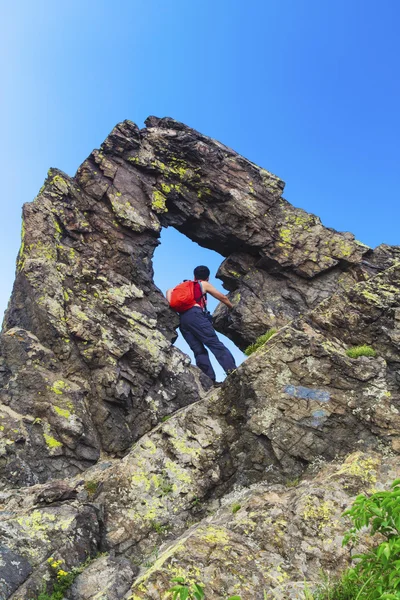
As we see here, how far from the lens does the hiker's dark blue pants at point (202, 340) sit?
20.7 meters

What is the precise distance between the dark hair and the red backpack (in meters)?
0.54

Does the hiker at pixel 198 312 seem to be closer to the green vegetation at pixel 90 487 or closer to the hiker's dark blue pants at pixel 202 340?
the hiker's dark blue pants at pixel 202 340

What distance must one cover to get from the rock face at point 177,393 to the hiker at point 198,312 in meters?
0.91

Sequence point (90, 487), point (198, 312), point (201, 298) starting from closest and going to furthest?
point (90, 487) → point (198, 312) → point (201, 298)

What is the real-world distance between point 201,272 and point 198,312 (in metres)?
2.21

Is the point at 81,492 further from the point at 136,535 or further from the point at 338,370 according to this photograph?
the point at 338,370

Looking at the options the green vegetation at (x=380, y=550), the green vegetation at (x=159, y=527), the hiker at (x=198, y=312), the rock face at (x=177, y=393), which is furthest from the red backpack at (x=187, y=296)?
the green vegetation at (x=380, y=550)

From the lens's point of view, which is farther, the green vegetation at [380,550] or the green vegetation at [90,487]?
the green vegetation at [90,487]

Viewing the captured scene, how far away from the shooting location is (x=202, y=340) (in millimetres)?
21516

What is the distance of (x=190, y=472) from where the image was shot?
1303 centimetres

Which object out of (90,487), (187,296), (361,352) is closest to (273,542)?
(90,487)

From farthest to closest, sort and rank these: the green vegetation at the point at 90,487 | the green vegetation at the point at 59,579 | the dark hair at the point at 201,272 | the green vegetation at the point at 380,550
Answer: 1. the dark hair at the point at 201,272
2. the green vegetation at the point at 90,487
3. the green vegetation at the point at 59,579
4. the green vegetation at the point at 380,550

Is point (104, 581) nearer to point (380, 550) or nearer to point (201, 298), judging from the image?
point (380, 550)

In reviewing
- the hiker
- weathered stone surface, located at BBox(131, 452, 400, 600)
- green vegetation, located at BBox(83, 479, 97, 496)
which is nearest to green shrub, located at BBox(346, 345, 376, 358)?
weathered stone surface, located at BBox(131, 452, 400, 600)
